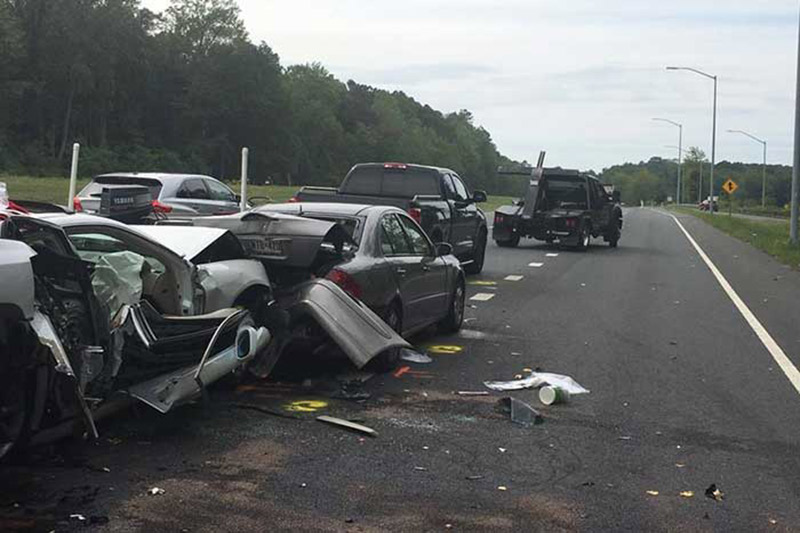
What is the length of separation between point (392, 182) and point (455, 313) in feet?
20.8

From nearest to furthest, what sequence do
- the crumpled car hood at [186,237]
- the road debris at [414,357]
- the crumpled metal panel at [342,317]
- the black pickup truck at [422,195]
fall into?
the crumpled car hood at [186,237] → the crumpled metal panel at [342,317] → the road debris at [414,357] → the black pickup truck at [422,195]

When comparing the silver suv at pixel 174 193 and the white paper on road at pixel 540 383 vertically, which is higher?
the silver suv at pixel 174 193

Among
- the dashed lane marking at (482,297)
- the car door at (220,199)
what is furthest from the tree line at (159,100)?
the dashed lane marking at (482,297)

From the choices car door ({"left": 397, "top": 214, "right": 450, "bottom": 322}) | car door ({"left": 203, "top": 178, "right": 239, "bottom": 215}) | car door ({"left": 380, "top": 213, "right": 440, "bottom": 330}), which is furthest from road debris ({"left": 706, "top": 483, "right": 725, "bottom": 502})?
car door ({"left": 203, "top": 178, "right": 239, "bottom": 215})

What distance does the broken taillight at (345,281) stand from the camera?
9.10 m

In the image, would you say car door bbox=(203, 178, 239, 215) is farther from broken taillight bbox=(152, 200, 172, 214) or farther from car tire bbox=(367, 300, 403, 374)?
car tire bbox=(367, 300, 403, 374)

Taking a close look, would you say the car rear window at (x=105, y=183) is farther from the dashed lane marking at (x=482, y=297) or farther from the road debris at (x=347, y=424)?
the road debris at (x=347, y=424)

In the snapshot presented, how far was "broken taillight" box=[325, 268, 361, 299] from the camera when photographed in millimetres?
9102

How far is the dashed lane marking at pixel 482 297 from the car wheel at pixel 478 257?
3.39 metres

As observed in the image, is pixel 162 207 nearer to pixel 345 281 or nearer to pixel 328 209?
pixel 328 209

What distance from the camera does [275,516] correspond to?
211 inches

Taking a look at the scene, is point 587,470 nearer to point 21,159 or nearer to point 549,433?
point 549,433

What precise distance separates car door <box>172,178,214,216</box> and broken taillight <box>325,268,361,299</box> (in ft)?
40.3

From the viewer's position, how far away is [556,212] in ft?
92.5
